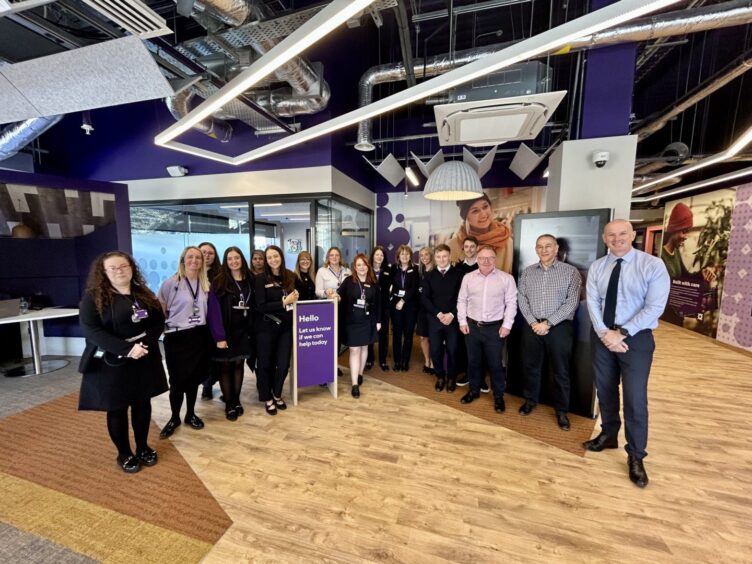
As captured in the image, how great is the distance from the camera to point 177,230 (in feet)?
19.2

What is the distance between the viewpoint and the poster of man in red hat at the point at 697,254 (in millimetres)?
6395

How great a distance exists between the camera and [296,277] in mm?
3574

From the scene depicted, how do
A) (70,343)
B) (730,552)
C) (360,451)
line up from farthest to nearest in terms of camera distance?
1. (70,343)
2. (360,451)
3. (730,552)

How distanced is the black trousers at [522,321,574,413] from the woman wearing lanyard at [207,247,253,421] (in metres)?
2.86

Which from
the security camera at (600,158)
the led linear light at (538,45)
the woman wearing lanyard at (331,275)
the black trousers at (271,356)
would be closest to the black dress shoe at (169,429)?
the black trousers at (271,356)

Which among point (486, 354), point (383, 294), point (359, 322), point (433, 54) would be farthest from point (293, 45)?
point (433, 54)

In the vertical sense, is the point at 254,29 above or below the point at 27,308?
above

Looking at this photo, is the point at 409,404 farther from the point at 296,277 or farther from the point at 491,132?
the point at 491,132

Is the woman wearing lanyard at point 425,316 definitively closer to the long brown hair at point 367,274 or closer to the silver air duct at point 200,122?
the long brown hair at point 367,274

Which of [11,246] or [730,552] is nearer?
[730,552]

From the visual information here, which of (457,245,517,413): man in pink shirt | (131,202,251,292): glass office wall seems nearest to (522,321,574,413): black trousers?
(457,245,517,413): man in pink shirt

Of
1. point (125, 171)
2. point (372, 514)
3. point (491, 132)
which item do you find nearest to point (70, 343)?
point (125, 171)

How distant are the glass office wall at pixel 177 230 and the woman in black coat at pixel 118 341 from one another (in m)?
3.38

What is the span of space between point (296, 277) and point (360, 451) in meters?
1.95
